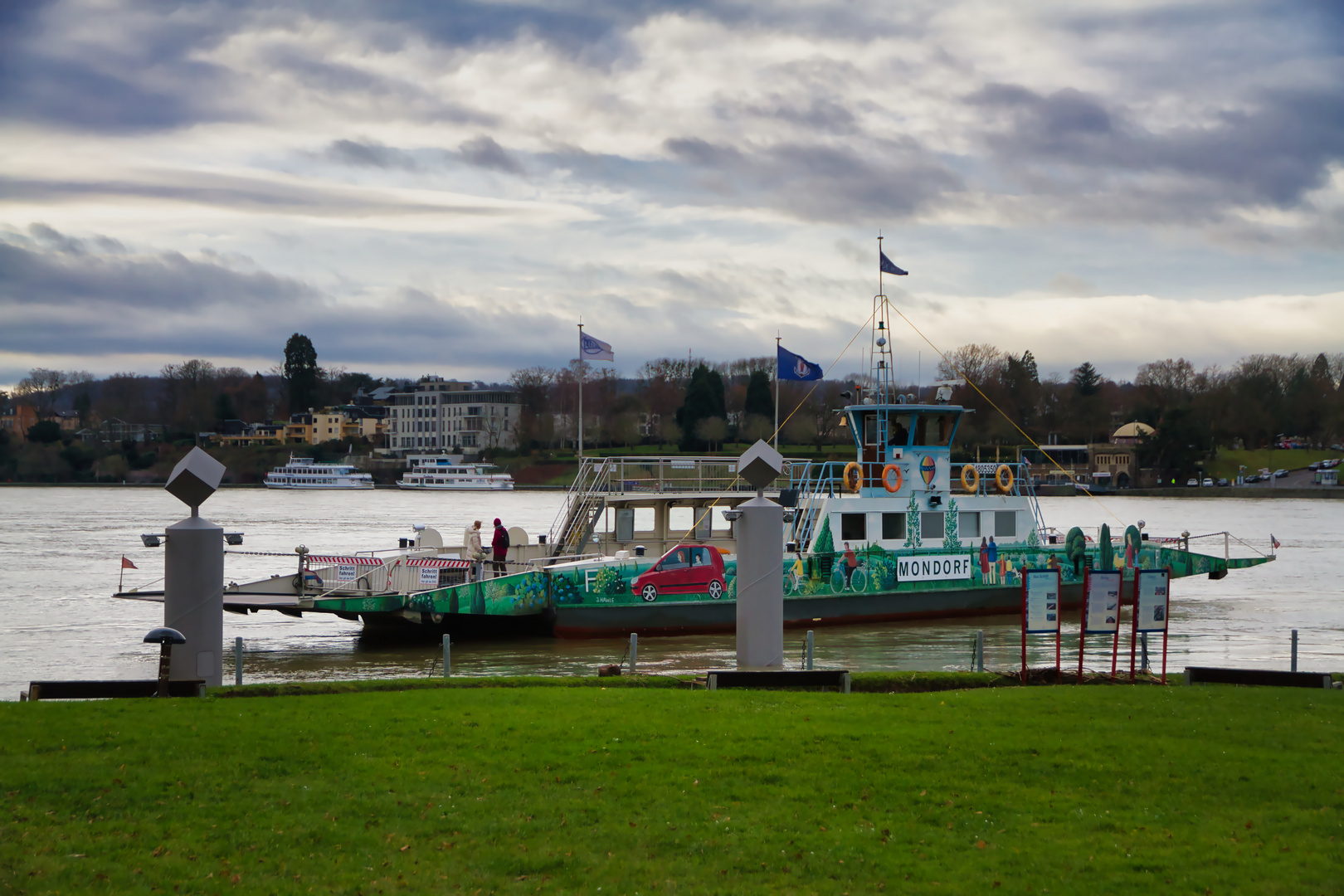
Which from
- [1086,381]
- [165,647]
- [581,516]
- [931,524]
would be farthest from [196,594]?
[1086,381]

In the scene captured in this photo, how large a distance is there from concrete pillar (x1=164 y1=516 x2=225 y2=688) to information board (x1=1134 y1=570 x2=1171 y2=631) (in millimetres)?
12360

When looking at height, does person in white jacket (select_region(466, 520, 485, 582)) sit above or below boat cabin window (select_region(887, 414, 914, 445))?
below

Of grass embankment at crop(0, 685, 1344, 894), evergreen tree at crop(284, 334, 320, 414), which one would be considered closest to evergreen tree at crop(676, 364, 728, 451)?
grass embankment at crop(0, 685, 1344, 894)

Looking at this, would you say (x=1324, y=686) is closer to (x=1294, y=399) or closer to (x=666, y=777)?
(x=666, y=777)

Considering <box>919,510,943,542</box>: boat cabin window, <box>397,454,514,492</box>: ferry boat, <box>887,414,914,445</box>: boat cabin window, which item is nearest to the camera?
<box>919,510,943,542</box>: boat cabin window

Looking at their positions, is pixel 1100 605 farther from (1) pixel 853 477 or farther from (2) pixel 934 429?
(2) pixel 934 429

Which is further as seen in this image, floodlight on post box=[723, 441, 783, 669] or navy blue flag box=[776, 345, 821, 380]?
navy blue flag box=[776, 345, 821, 380]

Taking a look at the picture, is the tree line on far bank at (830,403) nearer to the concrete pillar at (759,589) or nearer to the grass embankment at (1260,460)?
the grass embankment at (1260,460)

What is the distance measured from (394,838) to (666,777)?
2326mm

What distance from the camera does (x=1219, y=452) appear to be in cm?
13075

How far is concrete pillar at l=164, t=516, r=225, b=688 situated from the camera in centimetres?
1372

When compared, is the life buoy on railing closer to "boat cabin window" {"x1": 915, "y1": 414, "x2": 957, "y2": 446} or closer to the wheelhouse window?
the wheelhouse window

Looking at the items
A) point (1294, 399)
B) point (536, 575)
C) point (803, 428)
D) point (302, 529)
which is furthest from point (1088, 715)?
point (1294, 399)

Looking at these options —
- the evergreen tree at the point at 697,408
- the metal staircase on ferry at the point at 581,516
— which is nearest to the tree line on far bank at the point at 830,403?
the evergreen tree at the point at 697,408
